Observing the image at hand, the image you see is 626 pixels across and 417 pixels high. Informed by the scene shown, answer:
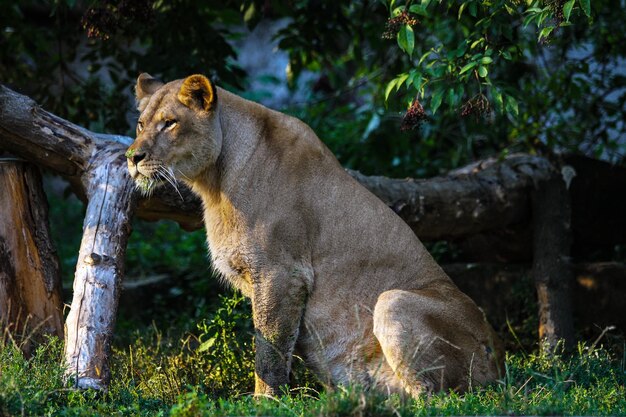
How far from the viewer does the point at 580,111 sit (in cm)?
943

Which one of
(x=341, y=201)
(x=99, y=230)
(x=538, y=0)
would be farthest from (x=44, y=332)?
(x=538, y=0)

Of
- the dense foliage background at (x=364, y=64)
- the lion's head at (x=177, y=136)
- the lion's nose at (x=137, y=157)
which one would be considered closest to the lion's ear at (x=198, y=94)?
the lion's head at (x=177, y=136)

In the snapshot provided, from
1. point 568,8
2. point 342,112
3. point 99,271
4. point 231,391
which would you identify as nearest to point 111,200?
point 99,271

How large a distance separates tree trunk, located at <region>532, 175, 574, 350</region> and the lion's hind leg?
2.30 meters

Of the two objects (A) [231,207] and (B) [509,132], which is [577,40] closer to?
(B) [509,132]

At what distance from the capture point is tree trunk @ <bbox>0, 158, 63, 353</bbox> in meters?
6.42

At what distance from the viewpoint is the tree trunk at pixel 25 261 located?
6418 millimetres

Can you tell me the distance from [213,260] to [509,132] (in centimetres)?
450

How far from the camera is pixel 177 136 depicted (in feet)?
19.1

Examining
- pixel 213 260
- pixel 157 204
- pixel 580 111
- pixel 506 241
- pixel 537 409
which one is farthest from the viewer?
pixel 580 111

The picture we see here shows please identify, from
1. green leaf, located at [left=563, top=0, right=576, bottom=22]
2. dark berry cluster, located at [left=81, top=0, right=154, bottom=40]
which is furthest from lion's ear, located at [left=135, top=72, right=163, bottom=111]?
green leaf, located at [left=563, top=0, right=576, bottom=22]

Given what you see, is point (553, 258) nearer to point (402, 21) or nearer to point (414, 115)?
point (414, 115)

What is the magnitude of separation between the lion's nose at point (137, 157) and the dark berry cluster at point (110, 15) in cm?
184

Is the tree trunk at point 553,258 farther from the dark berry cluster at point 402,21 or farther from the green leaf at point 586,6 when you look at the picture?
the green leaf at point 586,6
